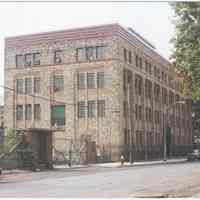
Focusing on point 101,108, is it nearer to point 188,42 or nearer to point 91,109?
point 91,109

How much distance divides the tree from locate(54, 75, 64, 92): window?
29.2 m

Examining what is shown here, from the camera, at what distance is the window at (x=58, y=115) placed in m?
57.2

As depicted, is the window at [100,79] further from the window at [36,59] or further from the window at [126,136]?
the window at [36,59]

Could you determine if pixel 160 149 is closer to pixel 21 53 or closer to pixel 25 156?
pixel 21 53

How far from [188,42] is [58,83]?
3150cm

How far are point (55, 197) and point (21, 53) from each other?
44251mm

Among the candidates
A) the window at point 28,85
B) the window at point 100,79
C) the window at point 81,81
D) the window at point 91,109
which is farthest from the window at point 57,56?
the window at point 91,109

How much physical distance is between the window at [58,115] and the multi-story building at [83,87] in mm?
100

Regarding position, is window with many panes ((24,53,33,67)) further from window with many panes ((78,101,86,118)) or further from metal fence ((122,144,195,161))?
metal fence ((122,144,195,161))

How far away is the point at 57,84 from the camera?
58125 mm

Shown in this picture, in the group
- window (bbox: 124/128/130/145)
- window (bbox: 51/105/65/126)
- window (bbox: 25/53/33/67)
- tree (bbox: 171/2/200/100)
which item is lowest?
window (bbox: 124/128/130/145)

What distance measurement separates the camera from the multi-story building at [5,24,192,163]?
55.1 m

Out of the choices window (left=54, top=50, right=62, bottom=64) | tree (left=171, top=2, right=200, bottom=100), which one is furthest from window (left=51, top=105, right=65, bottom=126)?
tree (left=171, top=2, right=200, bottom=100)

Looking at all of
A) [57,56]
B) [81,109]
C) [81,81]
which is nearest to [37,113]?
[81,109]
